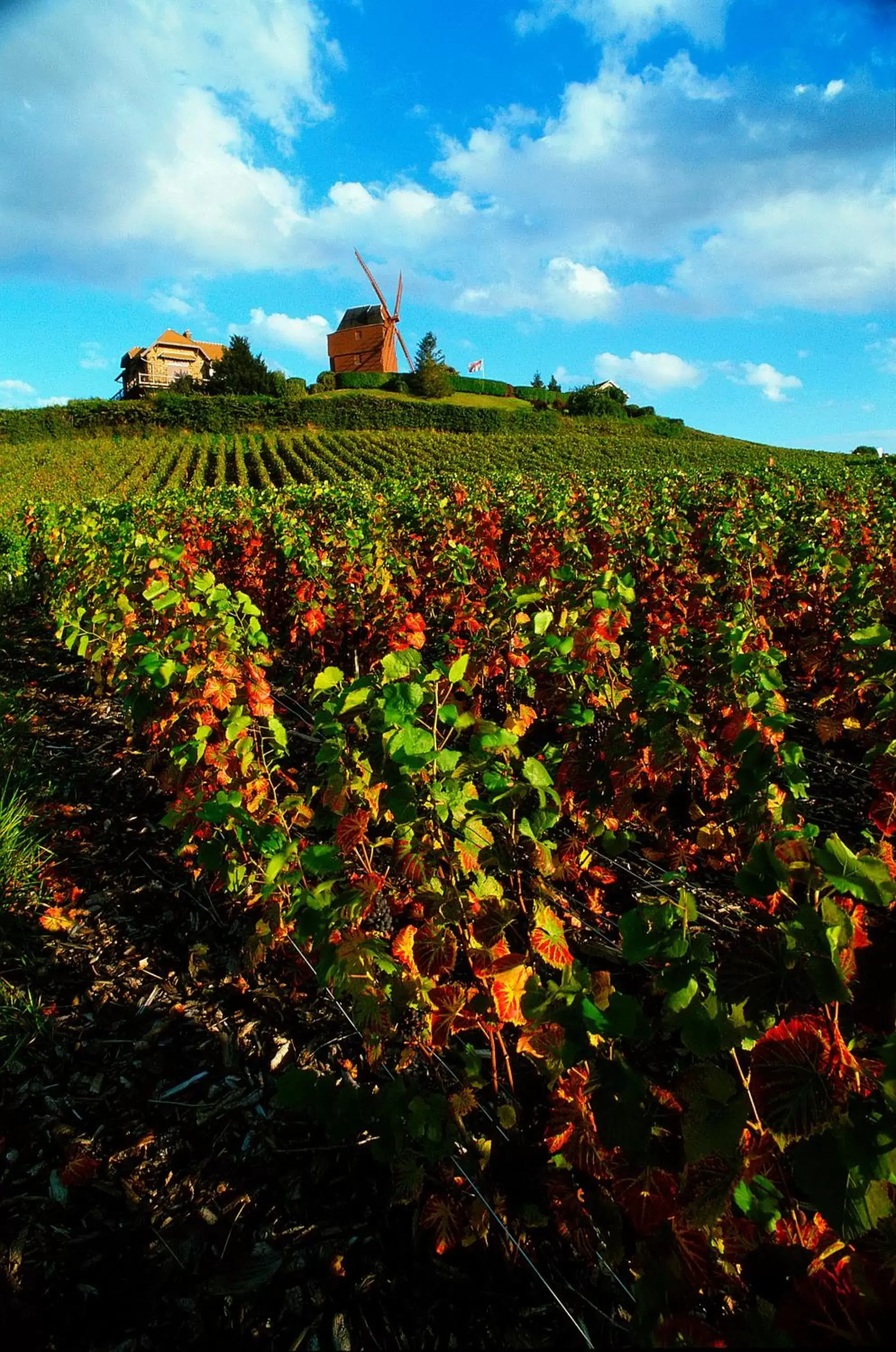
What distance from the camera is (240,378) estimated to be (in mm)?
56688

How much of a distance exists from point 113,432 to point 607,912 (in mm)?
50723

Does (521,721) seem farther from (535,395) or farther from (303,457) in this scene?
(535,395)

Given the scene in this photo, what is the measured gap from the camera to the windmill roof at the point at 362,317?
76188 mm

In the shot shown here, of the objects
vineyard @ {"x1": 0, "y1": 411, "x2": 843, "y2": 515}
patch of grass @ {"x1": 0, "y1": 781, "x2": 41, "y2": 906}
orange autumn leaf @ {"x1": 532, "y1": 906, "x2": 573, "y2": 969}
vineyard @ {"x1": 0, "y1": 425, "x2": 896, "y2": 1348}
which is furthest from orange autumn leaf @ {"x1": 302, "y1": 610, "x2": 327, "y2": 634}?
vineyard @ {"x1": 0, "y1": 411, "x2": 843, "y2": 515}

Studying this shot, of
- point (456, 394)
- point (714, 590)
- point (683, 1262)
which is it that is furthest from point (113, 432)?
point (683, 1262)

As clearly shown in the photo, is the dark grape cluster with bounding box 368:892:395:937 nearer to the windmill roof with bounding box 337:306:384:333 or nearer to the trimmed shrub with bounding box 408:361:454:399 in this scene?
the trimmed shrub with bounding box 408:361:454:399

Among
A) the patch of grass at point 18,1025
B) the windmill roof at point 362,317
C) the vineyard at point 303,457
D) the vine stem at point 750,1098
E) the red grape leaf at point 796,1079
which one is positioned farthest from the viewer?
the windmill roof at point 362,317

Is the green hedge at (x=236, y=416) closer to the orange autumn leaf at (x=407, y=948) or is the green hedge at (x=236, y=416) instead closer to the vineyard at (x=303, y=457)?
the vineyard at (x=303, y=457)

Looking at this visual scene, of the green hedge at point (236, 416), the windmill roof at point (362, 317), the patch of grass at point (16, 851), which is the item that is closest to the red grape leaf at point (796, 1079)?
the patch of grass at point (16, 851)

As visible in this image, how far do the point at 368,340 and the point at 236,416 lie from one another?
34.3 meters

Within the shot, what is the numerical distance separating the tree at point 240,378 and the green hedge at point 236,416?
10003 millimetres

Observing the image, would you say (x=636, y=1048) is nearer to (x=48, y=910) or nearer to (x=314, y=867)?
(x=314, y=867)

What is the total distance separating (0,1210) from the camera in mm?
1986

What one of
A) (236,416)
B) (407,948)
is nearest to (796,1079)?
(407,948)
